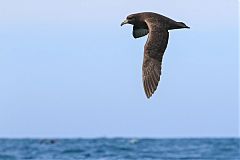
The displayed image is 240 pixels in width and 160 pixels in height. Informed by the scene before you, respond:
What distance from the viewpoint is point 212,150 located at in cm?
5431

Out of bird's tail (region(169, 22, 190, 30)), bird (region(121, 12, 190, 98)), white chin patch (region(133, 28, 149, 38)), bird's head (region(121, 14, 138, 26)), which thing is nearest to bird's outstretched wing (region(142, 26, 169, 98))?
bird (region(121, 12, 190, 98))

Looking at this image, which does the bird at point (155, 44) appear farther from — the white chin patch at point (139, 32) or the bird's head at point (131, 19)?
the white chin patch at point (139, 32)

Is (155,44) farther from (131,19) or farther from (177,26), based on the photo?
(131,19)

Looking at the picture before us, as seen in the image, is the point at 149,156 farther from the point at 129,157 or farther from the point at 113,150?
the point at 113,150

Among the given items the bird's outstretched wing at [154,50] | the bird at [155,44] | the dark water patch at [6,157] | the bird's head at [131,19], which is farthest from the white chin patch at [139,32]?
the dark water patch at [6,157]

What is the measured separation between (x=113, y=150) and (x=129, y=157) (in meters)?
5.61

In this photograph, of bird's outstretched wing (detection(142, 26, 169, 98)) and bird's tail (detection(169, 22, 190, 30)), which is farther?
bird's tail (detection(169, 22, 190, 30))

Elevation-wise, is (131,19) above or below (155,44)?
above

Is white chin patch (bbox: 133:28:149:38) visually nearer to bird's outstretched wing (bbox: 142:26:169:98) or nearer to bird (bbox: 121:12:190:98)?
bird (bbox: 121:12:190:98)

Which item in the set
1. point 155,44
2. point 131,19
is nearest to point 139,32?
point 131,19

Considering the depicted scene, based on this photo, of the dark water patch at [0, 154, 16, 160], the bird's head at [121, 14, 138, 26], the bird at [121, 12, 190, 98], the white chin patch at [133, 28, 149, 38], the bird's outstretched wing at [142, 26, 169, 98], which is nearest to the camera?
the bird at [121, 12, 190, 98]

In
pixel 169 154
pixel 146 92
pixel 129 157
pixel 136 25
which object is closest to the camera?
pixel 146 92

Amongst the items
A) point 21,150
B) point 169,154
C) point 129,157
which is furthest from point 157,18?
point 21,150

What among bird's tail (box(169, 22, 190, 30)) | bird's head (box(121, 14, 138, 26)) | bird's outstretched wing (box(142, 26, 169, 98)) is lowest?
bird's outstretched wing (box(142, 26, 169, 98))
